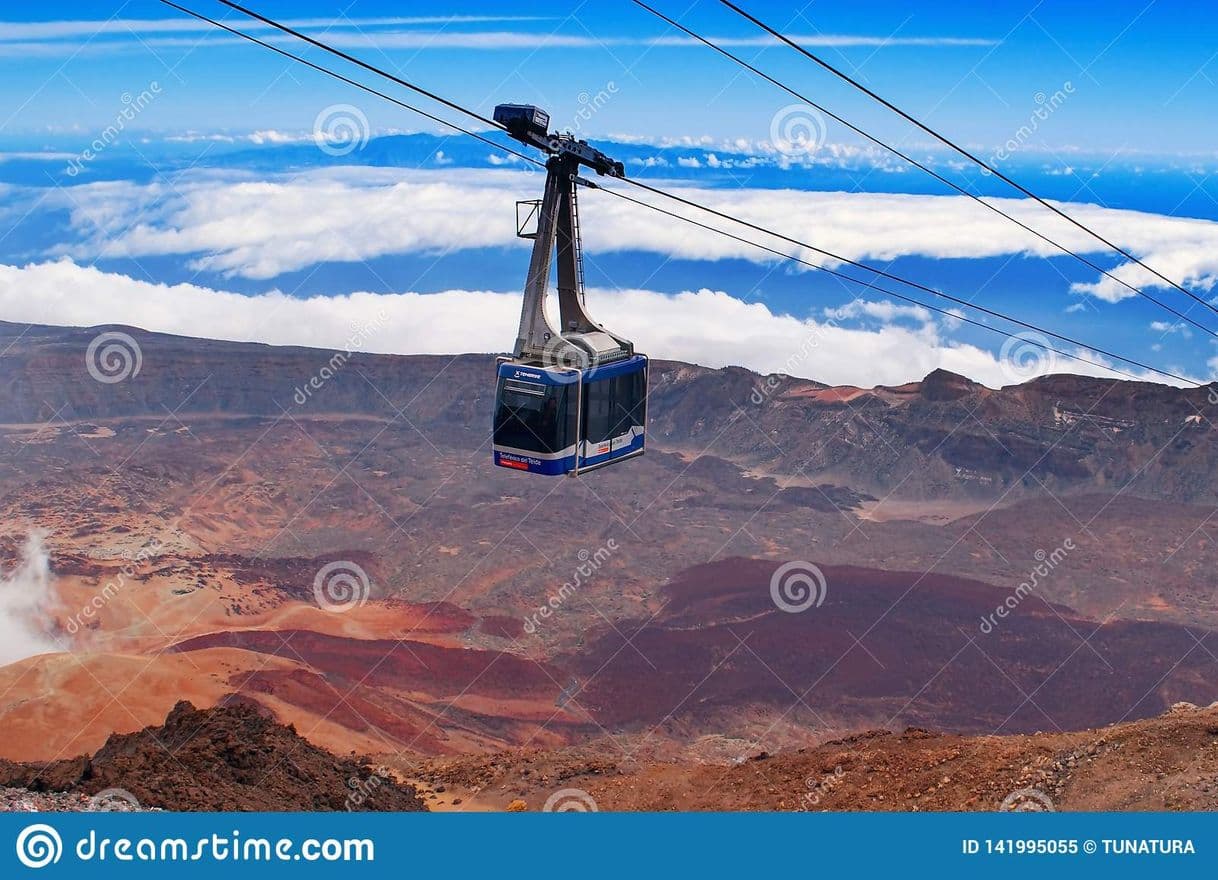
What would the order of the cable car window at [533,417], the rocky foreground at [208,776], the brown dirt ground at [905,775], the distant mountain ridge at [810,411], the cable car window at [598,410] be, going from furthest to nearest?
the distant mountain ridge at [810,411]
the cable car window at [598,410]
the cable car window at [533,417]
the rocky foreground at [208,776]
the brown dirt ground at [905,775]

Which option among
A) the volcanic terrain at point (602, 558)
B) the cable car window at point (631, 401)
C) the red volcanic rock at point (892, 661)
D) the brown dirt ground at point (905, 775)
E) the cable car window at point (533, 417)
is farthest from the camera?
the red volcanic rock at point (892, 661)

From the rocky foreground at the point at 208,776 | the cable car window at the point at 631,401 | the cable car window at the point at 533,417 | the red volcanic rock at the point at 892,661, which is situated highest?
the cable car window at the point at 631,401

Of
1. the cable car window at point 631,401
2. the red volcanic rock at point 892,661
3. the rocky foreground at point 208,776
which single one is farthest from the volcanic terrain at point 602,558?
the cable car window at point 631,401

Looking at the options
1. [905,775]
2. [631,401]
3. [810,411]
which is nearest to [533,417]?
[631,401]

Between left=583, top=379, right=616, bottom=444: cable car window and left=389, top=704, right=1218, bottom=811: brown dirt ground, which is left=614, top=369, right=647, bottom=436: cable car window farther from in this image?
left=389, top=704, right=1218, bottom=811: brown dirt ground

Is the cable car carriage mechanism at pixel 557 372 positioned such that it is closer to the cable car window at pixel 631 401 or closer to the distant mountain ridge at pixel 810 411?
the cable car window at pixel 631 401

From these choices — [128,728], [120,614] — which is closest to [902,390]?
[120,614]
